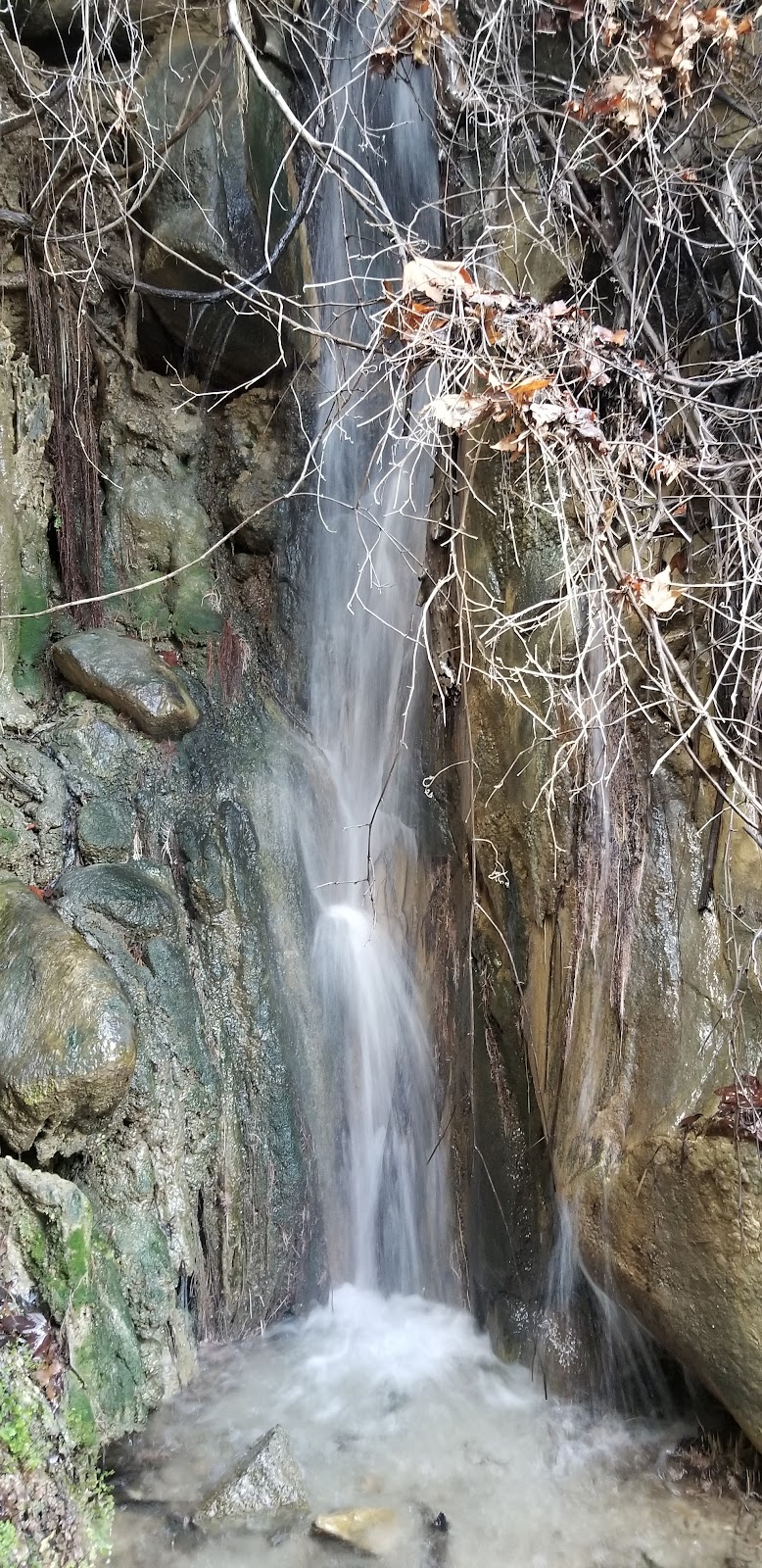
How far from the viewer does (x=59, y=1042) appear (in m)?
3.10

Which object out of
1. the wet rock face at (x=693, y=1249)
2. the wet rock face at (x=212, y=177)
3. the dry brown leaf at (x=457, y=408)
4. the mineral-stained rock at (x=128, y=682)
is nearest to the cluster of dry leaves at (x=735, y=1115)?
the wet rock face at (x=693, y=1249)

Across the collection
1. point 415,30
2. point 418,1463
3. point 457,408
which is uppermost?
point 415,30

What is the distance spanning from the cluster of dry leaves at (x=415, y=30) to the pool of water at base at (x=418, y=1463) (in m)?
4.80

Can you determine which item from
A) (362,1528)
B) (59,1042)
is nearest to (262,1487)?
(362,1528)

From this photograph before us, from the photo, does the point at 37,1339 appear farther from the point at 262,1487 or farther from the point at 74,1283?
the point at 262,1487

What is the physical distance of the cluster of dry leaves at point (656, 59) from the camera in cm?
318

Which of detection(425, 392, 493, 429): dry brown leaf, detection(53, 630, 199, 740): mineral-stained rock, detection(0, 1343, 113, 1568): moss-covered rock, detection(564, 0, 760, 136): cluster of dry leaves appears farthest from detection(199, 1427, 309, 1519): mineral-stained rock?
detection(564, 0, 760, 136): cluster of dry leaves

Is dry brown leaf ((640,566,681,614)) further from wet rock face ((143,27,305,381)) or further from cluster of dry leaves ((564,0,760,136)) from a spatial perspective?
wet rock face ((143,27,305,381))

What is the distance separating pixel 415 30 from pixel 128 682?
9.13 feet

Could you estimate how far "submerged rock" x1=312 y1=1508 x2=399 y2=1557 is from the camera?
2.89 m

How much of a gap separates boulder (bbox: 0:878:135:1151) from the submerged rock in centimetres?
140

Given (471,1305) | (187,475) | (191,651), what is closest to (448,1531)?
(471,1305)

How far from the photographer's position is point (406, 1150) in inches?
175

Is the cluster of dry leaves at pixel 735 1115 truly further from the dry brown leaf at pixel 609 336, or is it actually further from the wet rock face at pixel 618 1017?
the dry brown leaf at pixel 609 336
